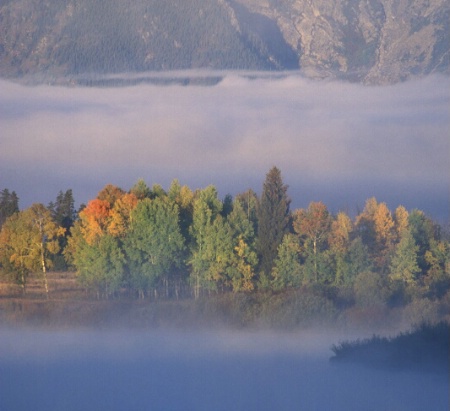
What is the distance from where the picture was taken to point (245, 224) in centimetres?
1140

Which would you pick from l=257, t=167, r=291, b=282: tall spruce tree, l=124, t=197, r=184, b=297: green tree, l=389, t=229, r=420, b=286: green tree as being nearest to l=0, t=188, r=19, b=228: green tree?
l=124, t=197, r=184, b=297: green tree

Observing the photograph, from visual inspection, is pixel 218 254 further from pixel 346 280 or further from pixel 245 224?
pixel 346 280

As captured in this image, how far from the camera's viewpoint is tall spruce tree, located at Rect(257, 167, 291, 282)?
11.3 metres

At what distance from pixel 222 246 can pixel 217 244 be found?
7cm

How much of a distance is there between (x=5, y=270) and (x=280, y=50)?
10.8 ft

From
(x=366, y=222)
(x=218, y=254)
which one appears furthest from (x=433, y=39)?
(x=218, y=254)

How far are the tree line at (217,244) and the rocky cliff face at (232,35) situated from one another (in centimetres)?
119

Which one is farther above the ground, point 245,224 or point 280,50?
point 280,50

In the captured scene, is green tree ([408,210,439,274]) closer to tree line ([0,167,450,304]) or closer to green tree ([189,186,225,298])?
tree line ([0,167,450,304])

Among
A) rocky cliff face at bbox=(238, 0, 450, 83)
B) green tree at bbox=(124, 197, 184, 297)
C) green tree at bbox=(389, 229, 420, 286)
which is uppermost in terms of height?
rocky cliff face at bbox=(238, 0, 450, 83)

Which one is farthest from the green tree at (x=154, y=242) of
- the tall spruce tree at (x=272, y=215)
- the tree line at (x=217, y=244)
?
the tall spruce tree at (x=272, y=215)

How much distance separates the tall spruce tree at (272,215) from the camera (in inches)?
443

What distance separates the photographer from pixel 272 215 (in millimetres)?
11406

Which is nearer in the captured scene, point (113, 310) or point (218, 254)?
point (113, 310)
